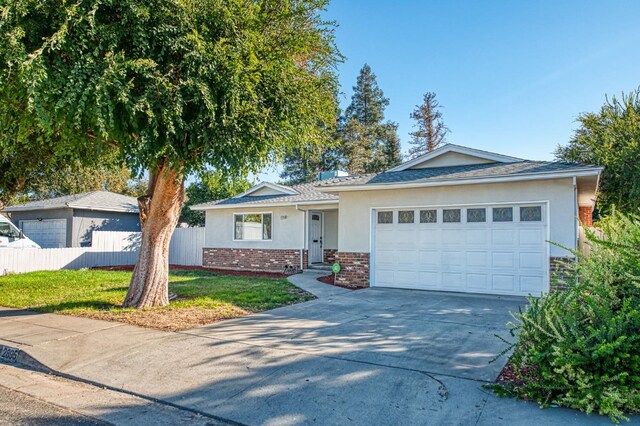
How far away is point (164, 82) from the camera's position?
6781 millimetres

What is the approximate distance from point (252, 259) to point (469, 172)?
1037 cm

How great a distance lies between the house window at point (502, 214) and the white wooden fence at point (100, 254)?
14.6m

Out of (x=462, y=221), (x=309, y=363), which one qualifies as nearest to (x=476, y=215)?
(x=462, y=221)

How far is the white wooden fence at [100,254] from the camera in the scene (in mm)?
16203

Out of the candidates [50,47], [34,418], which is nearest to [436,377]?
[34,418]

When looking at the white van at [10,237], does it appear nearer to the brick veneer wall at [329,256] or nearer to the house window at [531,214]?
the brick veneer wall at [329,256]

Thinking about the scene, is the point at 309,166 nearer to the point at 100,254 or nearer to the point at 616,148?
the point at 100,254

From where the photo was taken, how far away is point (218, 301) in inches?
370

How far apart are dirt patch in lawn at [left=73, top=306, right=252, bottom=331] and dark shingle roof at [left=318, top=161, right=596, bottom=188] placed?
5.33m

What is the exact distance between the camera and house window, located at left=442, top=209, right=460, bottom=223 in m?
10.9

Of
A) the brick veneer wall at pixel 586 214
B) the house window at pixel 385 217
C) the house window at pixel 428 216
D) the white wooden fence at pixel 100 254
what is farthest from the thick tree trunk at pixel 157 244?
the brick veneer wall at pixel 586 214

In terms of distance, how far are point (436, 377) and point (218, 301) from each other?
19.9ft

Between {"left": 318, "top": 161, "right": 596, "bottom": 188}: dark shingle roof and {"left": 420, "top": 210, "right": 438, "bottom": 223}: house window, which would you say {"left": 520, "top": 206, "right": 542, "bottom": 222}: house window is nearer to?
{"left": 318, "top": 161, "right": 596, "bottom": 188}: dark shingle roof

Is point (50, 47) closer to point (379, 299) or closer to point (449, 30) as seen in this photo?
point (379, 299)
